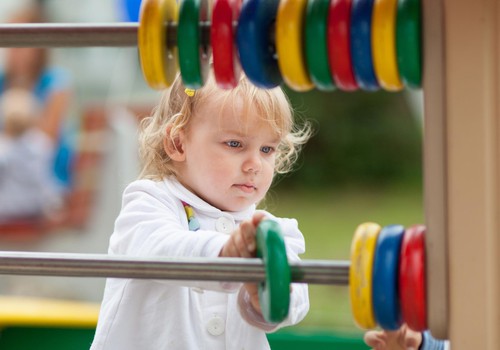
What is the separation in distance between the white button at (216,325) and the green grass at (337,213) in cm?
344

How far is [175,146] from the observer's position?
1255 mm

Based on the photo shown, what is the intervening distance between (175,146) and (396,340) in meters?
0.34

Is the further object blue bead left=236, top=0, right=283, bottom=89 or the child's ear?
the child's ear

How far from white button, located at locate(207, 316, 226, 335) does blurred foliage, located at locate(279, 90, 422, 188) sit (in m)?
6.16

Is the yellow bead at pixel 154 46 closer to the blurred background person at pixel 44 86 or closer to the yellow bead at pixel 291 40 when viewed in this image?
the yellow bead at pixel 291 40

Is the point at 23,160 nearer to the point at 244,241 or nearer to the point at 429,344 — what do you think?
the point at 429,344

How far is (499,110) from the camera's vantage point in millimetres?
828

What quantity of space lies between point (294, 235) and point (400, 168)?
6.49m

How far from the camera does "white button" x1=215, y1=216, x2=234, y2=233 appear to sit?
1.21 meters

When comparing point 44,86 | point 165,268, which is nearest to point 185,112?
point 165,268

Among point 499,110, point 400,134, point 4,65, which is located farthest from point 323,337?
point 400,134

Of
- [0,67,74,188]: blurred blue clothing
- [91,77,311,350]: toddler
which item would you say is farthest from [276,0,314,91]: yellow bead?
[0,67,74,188]: blurred blue clothing

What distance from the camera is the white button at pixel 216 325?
1.18 m

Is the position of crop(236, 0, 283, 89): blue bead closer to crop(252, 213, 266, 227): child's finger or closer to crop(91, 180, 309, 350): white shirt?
crop(252, 213, 266, 227): child's finger
